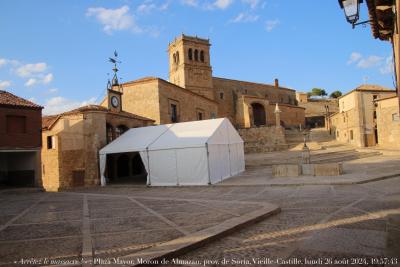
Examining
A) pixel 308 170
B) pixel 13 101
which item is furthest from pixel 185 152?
pixel 13 101

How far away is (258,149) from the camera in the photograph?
32.2 meters

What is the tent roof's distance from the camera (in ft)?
50.1

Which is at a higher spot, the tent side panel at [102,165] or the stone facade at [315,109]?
the stone facade at [315,109]

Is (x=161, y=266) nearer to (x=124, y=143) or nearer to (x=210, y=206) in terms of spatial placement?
(x=210, y=206)

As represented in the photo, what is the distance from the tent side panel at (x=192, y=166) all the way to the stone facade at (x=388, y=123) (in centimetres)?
2135

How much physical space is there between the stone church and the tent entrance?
476 cm

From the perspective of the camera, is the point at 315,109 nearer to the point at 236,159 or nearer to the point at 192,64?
the point at 192,64

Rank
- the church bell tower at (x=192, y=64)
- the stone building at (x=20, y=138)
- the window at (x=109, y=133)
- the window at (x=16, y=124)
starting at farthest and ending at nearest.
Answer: the church bell tower at (x=192, y=64) → the window at (x=109, y=133) → the window at (x=16, y=124) → the stone building at (x=20, y=138)

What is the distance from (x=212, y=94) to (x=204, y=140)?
28729mm

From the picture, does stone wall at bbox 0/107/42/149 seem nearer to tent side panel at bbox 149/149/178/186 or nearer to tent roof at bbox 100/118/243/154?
tent roof at bbox 100/118/243/154

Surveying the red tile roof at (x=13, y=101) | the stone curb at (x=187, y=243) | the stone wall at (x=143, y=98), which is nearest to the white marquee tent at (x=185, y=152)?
the red tile roof at (x=13, y=101)

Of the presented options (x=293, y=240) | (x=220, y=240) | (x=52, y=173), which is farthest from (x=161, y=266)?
(x=52, y=173)

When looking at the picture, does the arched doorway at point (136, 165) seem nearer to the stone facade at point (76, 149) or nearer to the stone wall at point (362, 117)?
the stone facade at point (76, 149)

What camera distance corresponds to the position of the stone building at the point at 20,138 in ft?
51.3
